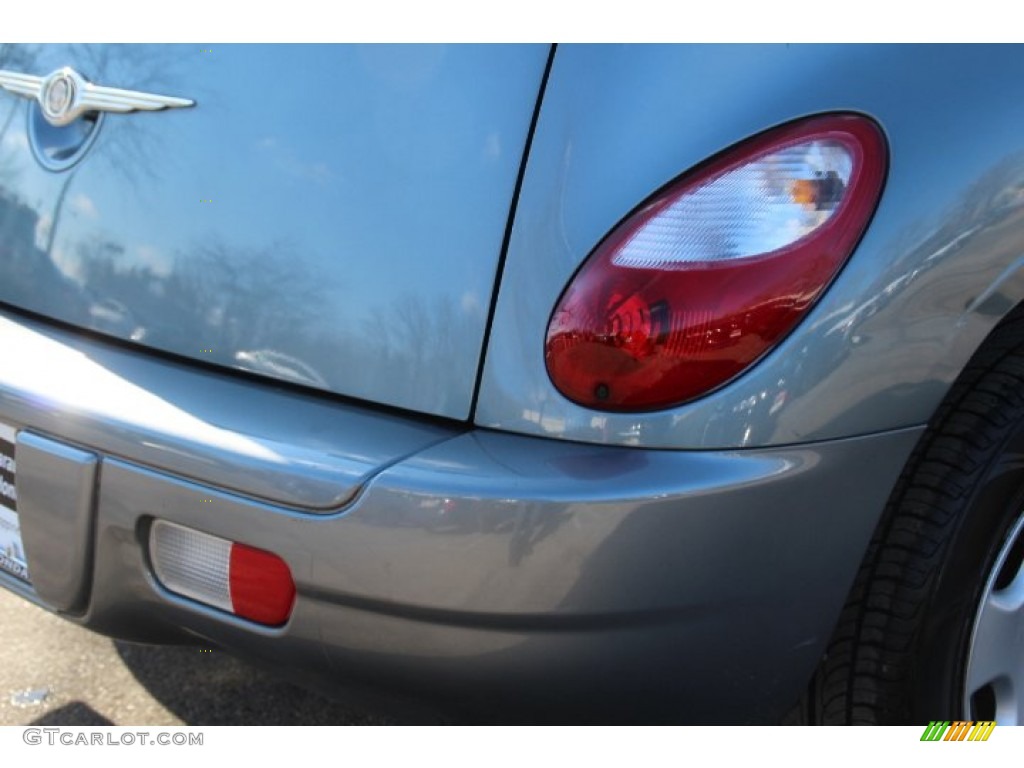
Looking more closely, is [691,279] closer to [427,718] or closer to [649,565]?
[649,565]

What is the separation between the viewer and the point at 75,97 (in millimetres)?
1608

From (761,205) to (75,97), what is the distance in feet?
3.54

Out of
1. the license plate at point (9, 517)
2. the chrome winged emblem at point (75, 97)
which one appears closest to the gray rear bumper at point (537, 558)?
the license plate at point (9, 517)

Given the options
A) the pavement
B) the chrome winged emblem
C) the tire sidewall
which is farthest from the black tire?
the chrome winged emblem

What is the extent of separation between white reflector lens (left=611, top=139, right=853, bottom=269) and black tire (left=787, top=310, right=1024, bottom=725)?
1.23ft

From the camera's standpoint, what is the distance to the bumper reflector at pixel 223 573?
135 cm

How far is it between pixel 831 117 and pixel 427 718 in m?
0.96

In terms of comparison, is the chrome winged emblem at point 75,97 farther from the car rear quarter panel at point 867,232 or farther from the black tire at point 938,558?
the black tire at point 938,558

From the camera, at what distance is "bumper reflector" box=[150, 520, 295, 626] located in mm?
1350

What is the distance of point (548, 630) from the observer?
1.28m

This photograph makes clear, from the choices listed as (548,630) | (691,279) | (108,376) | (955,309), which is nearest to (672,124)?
(691,279)
